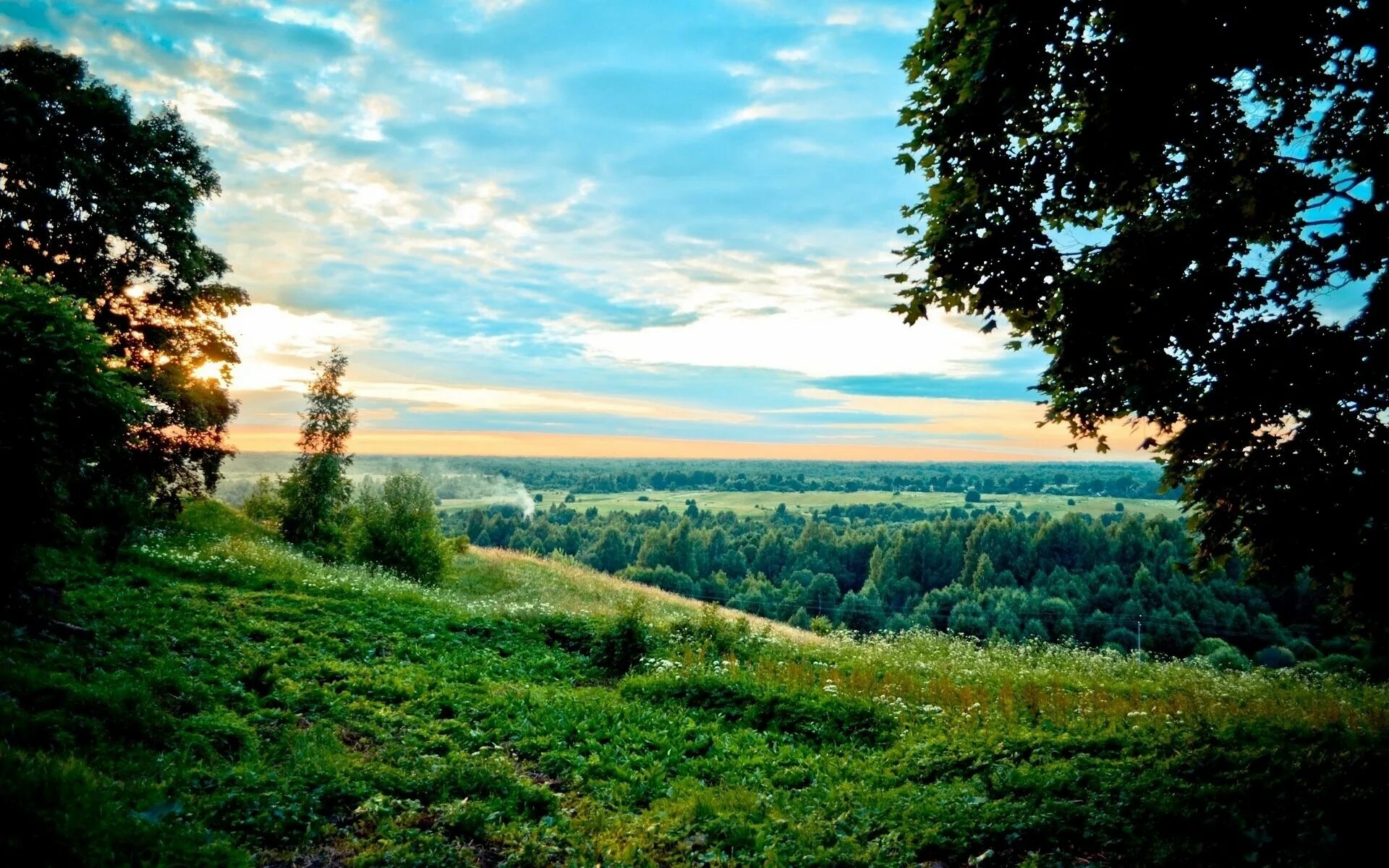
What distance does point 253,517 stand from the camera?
40562 mm

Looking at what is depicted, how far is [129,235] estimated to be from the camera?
22.1 metres

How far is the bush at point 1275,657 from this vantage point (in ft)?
124

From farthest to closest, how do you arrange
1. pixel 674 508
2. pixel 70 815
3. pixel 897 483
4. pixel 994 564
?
1. pixel 897 483
2. pixel 674 508
3. pixel 994 564
4. pixel 70 815

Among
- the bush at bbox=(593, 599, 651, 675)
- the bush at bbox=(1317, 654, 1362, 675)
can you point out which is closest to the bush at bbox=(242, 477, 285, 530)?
the bush at bbox=(593, 599, 651, 675)

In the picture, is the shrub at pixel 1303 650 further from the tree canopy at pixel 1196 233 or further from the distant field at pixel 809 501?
the distant field at pixel 809 501

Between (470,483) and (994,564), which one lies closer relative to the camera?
(994,564)

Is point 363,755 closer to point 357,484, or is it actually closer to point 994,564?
point 357,484

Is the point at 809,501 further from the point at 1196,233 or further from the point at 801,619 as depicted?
the point at 1196,233

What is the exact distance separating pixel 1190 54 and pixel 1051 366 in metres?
3.27

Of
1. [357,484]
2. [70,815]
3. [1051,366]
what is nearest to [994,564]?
[357,484]

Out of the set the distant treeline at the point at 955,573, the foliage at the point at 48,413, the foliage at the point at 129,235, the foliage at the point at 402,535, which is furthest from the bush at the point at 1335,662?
the foliage at the point at 129,235

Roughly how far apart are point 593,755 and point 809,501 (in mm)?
155457

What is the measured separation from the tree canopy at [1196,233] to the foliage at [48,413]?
10.9 metres

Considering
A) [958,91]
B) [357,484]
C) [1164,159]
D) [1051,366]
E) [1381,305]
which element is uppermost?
[958,91]
